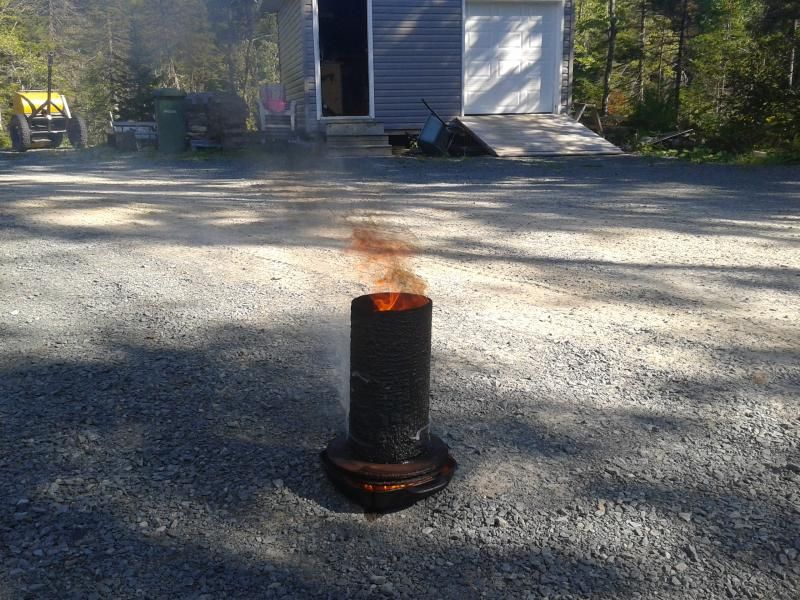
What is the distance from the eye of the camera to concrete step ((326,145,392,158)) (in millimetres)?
13396

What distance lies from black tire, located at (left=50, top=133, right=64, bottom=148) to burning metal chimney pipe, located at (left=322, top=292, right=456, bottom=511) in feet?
63.2

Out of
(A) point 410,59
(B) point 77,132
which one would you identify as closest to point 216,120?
(A) point 410,59

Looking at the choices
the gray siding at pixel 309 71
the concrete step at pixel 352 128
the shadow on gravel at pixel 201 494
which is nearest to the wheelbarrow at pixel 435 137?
the concrete step at pixel 352 128

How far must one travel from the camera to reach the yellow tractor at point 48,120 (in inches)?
714

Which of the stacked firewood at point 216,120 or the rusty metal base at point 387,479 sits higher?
the stacked firewood at point 216,120

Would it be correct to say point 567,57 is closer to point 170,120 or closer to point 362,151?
point 362,151

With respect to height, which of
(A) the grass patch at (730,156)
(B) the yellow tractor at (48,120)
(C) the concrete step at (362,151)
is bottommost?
(A) the grass patch at (730,156)

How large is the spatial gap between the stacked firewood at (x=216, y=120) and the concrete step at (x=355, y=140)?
182 cm

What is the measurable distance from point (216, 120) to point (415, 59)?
431 centimetres

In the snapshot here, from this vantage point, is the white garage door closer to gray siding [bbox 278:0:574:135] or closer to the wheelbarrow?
gray siding [bbox 278:0:574:135]

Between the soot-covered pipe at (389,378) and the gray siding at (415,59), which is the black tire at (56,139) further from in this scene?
the soot-covered pipe at (389,378)

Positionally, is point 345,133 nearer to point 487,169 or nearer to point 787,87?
point 487,169

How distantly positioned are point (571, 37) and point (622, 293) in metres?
12.4

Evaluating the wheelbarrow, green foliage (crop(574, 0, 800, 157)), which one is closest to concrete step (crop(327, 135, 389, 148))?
the wheelbarrow
